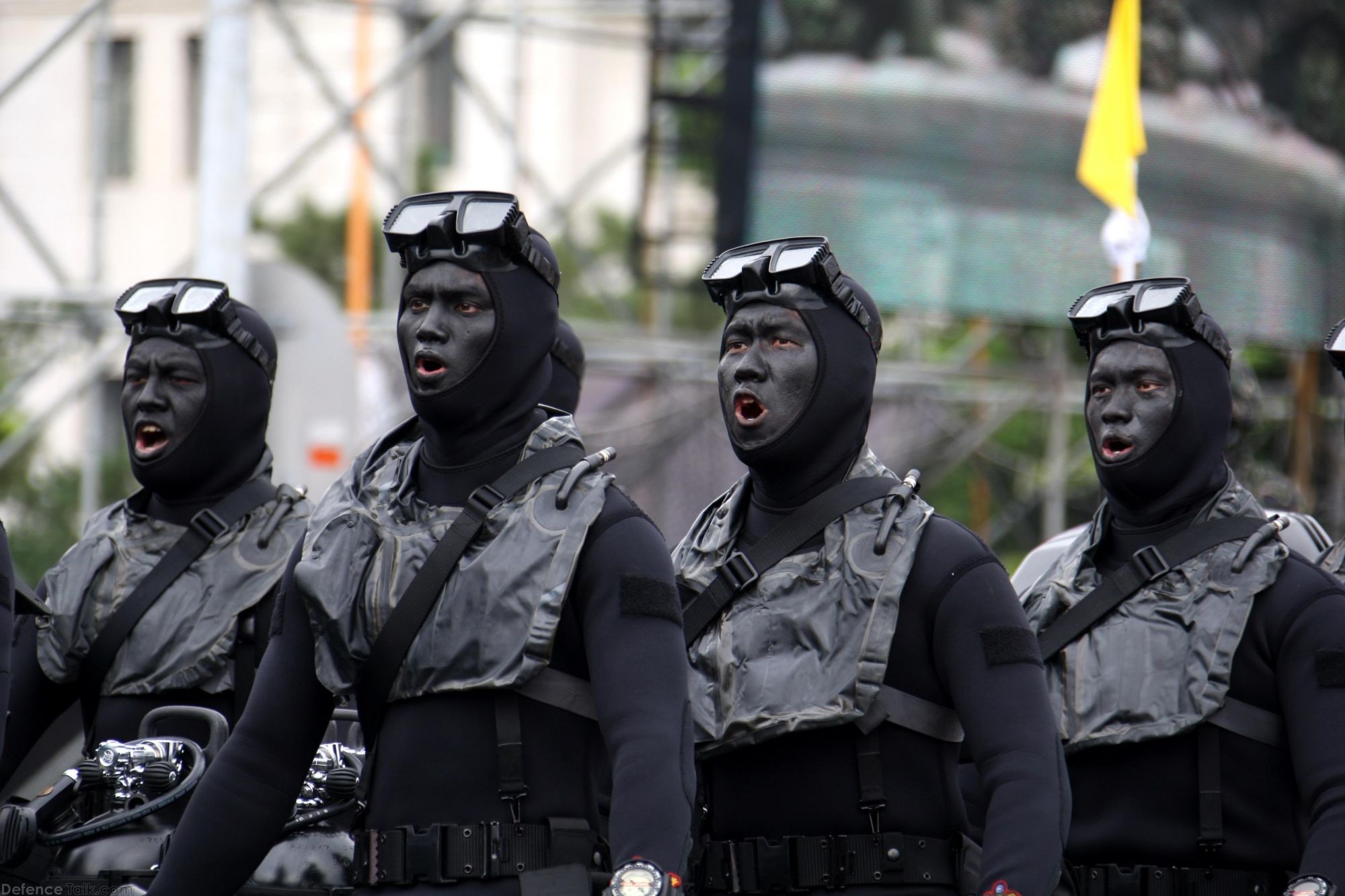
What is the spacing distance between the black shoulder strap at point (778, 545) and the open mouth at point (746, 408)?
24 cm

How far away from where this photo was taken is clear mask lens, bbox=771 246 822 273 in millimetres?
4918

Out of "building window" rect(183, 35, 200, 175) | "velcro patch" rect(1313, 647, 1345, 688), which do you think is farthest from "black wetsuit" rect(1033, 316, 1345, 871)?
"building window" rect(183, 35, 200, 175)

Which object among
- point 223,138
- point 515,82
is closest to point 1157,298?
point 223,138

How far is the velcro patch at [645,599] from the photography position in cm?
425

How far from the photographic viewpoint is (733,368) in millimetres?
4918

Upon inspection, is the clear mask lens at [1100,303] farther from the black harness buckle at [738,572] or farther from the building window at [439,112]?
the building window at [439,112]

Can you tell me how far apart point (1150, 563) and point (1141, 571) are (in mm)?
29

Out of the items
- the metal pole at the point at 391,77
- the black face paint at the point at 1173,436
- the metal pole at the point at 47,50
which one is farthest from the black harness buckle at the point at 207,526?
the metal pole at the point at 391,77

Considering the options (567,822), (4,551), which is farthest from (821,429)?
(4,551)

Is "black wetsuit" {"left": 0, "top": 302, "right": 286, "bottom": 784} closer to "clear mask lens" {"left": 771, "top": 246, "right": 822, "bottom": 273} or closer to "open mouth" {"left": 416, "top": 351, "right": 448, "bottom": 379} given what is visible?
"open mouth" {"left": 416, "top": 351, "right": 448, "bottom": 379}

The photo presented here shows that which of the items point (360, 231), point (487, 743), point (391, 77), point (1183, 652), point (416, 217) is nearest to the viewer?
point (487, 743)

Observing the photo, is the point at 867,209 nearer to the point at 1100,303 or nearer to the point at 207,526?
the point at 1100,303

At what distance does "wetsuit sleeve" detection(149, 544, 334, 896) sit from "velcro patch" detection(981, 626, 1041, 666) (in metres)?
1.40

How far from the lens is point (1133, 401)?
5.61 meters
